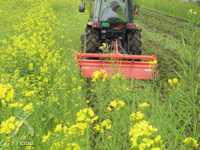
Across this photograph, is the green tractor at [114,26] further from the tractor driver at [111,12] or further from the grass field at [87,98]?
the grass field at [87,98]

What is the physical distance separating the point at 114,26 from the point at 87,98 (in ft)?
6.92

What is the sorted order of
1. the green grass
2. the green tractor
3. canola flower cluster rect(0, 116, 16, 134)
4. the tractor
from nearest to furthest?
canola flower cluster rect(0, 116, 16, 134)
the tractor
the green tractor
the green grass

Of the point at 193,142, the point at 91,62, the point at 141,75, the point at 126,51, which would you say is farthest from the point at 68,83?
the point at 193,142

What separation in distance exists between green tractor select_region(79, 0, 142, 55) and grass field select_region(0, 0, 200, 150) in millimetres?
765

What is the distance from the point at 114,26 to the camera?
5.71m

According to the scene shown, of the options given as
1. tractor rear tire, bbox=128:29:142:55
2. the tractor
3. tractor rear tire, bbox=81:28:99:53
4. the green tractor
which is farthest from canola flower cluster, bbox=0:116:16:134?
tractor rear tire, bbox=128:29:142:55

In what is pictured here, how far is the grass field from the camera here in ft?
4.93

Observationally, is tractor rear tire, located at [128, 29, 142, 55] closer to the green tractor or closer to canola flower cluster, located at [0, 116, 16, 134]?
the green tractor

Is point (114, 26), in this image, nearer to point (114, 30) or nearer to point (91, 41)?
point (114, 30)

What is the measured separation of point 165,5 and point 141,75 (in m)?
13.0

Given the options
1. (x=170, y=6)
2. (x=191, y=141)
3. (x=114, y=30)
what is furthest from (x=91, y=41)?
(x=170, y=6)

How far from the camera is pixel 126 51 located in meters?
6.04

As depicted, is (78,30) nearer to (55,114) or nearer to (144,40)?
(144,40)

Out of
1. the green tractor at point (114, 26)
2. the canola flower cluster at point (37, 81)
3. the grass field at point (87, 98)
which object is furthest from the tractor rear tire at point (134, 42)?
the canola flower cluster at point (37, 81)
